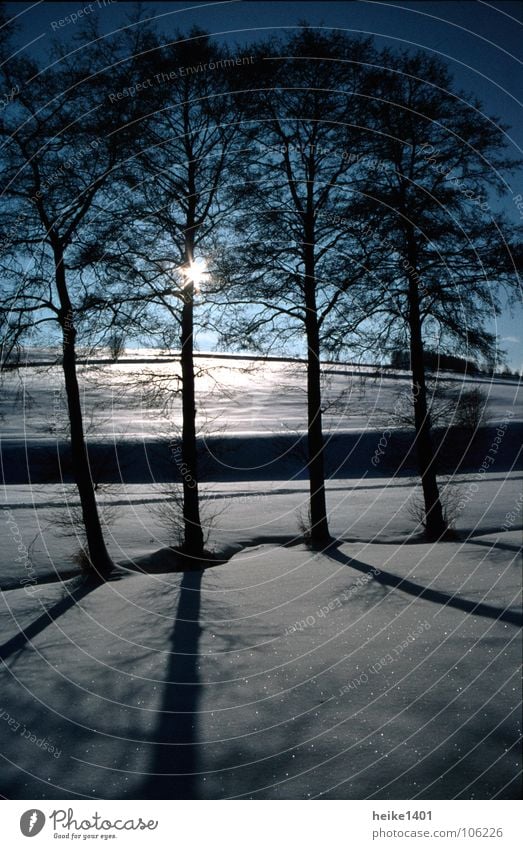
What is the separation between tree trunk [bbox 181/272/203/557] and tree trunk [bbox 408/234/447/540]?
15.0ft

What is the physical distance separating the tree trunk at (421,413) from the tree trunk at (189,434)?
4559 mm

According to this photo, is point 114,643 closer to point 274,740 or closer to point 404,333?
point 274,740

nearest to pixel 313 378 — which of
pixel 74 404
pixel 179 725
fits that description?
pixel 74 404

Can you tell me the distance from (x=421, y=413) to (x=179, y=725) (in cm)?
996

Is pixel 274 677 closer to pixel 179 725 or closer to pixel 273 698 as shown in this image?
pixel 273 698

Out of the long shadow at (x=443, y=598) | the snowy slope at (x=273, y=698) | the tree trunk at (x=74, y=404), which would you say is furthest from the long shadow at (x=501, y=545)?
the tree trunk at (x=74, y=404)

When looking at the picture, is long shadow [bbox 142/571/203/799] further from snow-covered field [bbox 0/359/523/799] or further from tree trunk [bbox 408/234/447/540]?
tree trunk [bbox 408/234/447/540]

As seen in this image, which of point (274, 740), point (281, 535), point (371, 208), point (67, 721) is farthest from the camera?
point (281, 535)

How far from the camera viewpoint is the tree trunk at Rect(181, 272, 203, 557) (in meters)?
13.0

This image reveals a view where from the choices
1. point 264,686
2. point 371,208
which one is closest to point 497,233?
point 371,208

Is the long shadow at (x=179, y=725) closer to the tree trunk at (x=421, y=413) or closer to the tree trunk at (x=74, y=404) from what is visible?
the tree trunk at (x=74, y=404)

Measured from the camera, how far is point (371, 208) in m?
13.1

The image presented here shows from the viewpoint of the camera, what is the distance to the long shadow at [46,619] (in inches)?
322

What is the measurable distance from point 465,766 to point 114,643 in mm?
4508
